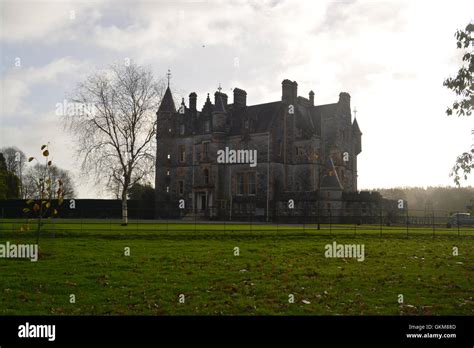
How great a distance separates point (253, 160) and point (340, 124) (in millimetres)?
12049

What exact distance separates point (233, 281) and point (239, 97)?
170 ft

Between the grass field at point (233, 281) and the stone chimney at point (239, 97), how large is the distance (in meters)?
42.1

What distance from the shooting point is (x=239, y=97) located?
6281 cm

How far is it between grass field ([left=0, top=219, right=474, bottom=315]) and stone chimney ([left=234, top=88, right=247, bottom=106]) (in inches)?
1658

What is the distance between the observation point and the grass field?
394 inches

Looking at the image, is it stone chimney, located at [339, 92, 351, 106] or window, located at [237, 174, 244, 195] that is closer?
window, located at [237, 174, 244, 195]

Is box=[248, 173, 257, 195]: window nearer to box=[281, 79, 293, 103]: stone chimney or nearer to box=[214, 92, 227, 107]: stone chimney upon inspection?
box=[281, 79, 293, 103]: stone chimney

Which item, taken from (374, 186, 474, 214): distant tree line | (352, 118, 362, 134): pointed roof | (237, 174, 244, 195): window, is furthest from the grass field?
(352, 118, 362, 134): pointed roof

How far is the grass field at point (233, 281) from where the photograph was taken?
10.0 metres

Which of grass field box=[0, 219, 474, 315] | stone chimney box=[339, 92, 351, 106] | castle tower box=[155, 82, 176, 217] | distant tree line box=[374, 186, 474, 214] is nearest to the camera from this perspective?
grass field box=[0, 219, 474, 315]

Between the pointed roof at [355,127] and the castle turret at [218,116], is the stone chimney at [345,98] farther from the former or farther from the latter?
the castle turret at [218,116]

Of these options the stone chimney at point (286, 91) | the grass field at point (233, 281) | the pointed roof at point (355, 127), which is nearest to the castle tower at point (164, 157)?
the stone chimney at point (286, 91)

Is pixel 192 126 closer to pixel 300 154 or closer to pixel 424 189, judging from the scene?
pixel 300 154

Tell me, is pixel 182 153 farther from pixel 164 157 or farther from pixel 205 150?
pixel 205 150
